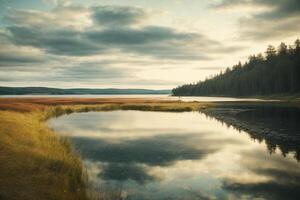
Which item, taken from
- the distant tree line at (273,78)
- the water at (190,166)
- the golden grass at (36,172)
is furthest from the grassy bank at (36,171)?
the distant tree line at (273,78)

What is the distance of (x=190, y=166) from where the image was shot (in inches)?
754

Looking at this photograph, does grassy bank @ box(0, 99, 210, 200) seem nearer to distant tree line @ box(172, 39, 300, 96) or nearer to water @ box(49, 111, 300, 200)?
water @ box(49, 111, 300, 200)

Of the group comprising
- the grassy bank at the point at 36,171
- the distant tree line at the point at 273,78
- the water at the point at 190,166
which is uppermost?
the distant tree line at the point at 273,78

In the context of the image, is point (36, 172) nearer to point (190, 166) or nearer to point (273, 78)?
point (190, 166)

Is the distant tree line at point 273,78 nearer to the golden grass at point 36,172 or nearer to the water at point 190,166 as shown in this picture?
the water at point 190,166

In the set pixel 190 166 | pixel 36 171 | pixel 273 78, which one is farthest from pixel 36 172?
pixel 273 78

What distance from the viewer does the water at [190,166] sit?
14.4m

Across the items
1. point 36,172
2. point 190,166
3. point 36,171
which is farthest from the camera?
point 190,166

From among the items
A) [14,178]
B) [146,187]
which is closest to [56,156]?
[14,178]

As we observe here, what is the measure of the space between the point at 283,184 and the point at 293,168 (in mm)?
3636

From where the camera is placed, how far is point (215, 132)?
35031 millimetres

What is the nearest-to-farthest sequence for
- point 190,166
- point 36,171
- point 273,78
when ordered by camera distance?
point 36,171 → point 190,166 → point 273,78

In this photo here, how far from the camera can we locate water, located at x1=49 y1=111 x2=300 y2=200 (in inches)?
565

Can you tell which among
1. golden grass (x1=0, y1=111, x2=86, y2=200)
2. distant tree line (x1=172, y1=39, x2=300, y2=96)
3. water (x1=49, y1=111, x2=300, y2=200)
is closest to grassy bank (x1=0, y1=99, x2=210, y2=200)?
golden grass (x1=0, y1=111, x2=86, y2=200)
